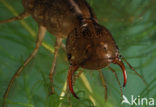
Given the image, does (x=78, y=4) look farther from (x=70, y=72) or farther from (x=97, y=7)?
(x=97, y=7)

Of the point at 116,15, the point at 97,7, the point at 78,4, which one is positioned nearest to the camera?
the point at 78,4

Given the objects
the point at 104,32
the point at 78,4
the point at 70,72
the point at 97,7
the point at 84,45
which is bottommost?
the point at 70,72

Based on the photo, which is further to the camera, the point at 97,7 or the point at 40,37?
the point at 97,7

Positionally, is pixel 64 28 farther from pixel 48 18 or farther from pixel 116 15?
pixel 116 15

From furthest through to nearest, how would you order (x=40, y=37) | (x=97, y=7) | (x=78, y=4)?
(x=97, y=7)
(x=40, y=37)
(x=78, y=4)

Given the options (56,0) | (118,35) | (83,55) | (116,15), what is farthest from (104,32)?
(116,15)

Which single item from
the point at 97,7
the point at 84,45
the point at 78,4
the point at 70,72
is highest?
the point at 97,7

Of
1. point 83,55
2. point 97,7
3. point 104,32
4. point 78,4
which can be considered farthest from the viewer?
point 97,7

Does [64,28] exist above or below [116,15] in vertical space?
below

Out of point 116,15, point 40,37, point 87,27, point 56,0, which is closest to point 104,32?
point 87,27
